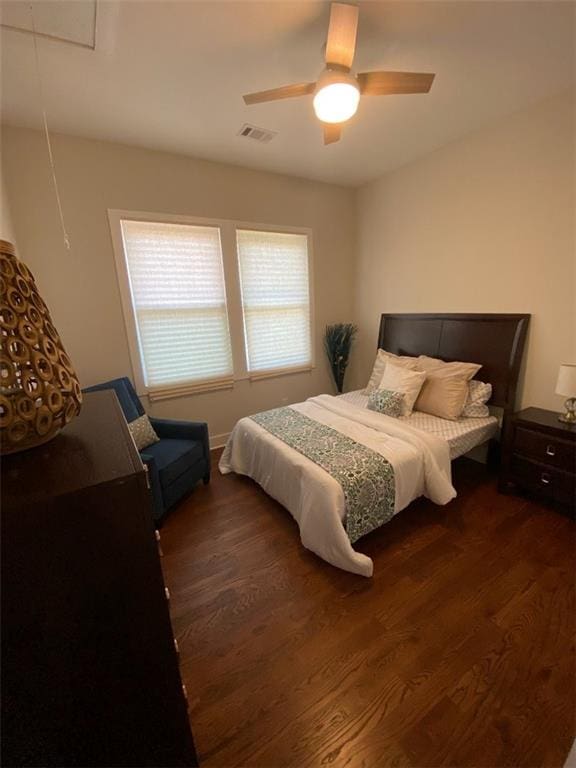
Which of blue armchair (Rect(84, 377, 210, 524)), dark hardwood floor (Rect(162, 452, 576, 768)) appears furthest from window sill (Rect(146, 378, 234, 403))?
dark hardwood floor (Rect(162, 452, 576, 768))

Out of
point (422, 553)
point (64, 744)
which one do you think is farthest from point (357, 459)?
point (64, 744)

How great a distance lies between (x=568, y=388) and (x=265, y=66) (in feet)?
8.90

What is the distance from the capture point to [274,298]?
3479 mm

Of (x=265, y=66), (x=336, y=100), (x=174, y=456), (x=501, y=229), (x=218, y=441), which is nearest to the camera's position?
(x=336, y=100)

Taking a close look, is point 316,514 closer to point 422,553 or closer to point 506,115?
point 422,553

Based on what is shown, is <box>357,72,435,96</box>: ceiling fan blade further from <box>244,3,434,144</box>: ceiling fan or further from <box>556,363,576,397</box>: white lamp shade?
<box>556,363,576,397</box>: white lamp shade

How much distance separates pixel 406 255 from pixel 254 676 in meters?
3.56

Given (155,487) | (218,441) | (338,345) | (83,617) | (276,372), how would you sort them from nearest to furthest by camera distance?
(83,617) → (155,487) → (218,441) → (276,372) → (338,345)

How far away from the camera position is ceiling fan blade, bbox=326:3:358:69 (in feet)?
4.22

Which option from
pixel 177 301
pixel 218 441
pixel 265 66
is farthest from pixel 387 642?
pixel 265 66

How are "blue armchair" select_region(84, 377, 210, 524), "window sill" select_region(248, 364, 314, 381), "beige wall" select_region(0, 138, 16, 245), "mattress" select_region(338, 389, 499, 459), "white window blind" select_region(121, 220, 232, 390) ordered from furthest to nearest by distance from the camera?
"window sill" select_region(248, 364, 314, 381) < "white window blind" select_region(121, 220, 232, 390) < "mattress" select_region(338, 389, 499, 459) < "blue armchair" select_region(84, 377, 210, 524) < "beige wall" select_region(0, 138, 16, 245)

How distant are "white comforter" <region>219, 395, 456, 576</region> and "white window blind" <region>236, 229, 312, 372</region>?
42.9 inches

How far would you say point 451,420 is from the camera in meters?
2.52

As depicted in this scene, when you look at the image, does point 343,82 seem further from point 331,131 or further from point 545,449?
point 545,449
